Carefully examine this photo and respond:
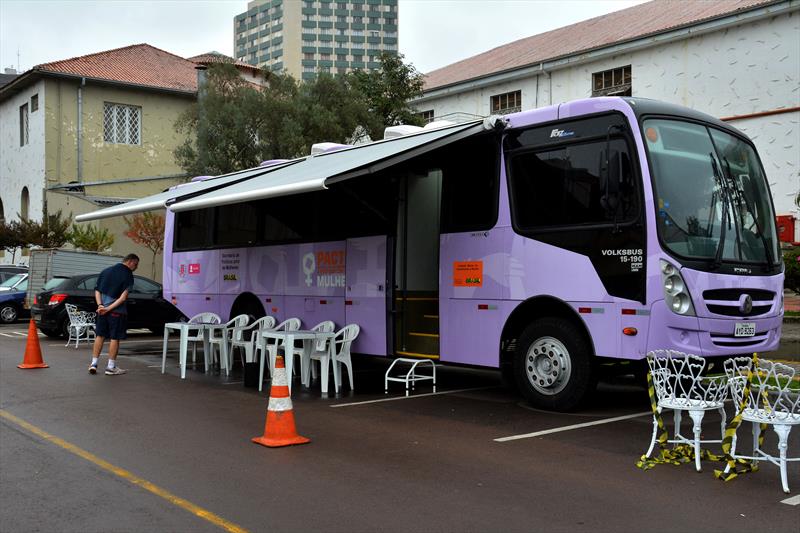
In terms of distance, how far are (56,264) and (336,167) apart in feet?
47.3

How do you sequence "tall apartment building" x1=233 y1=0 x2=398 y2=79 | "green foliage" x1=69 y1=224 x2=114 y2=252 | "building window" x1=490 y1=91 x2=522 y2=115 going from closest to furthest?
"building window" x1=490 y1=91 x2=522 y2=115 → "green foliage" x1=69 y1=224 x2=114 y2=252 → "tall apartment building" x1=233 y1=0 x2=398 y2=79

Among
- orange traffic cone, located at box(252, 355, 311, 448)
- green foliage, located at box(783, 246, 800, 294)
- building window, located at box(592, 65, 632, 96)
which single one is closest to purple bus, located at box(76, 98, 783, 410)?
orange traffic cone, located at box(252, 355, 311, 448)

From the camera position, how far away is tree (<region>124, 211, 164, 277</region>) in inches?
1207

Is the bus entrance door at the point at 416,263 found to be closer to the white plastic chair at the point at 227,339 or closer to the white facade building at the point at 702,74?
the white plastic chair at the point at 227,339

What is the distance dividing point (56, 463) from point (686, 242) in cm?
621

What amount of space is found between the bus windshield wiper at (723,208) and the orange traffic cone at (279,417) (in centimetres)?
443

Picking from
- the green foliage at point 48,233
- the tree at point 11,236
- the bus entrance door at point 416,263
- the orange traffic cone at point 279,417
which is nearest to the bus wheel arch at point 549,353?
the bus entrance door at point 416,263

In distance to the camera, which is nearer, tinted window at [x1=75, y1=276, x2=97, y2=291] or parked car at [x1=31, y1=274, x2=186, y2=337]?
parked car at [x1=31, y1=274, x2=186, y2=337]

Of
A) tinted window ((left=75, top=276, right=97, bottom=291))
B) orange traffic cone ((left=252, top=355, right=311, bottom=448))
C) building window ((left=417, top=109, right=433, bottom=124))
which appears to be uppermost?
building window ((left=417, top=109, right=433, bottom=124))

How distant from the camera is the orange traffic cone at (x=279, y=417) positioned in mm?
7266

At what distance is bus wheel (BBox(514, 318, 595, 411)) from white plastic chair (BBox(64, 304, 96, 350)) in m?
11.1

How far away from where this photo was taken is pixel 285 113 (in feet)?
76.9

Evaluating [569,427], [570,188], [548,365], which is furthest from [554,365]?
[570,188]

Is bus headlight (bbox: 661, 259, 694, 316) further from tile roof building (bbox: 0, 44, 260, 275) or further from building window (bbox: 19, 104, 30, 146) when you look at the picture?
building window (bbox: 19, 104, 30, 146)
